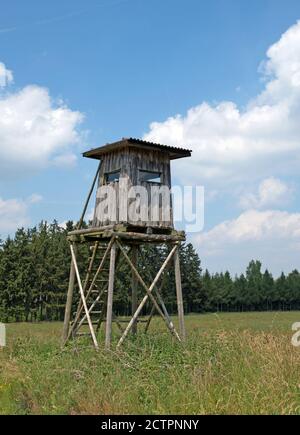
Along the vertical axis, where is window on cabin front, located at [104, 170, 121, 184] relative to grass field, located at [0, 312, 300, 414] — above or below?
above

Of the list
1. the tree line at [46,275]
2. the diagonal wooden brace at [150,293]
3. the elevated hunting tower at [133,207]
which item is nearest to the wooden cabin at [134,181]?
the elevated hunting tower at [133,207]

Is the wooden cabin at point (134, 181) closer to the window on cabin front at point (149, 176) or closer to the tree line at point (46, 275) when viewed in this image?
the window on cabin front at point (149, 176)

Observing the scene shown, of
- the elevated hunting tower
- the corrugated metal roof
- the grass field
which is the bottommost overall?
the grass field

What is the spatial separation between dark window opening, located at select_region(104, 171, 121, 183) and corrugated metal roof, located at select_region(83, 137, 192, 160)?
29.0 inches

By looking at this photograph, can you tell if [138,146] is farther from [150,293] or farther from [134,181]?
[150,293]

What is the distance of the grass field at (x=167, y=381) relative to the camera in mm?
7855

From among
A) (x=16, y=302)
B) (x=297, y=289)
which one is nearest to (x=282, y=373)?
(x=16, y=302)

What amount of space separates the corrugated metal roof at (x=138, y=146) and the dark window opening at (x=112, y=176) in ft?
2.42

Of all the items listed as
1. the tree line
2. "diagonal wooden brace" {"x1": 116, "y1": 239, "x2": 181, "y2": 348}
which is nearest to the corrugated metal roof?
"diagonal wooden brace" {"x1": 116, "y1": 239, "x2": 181, "y2": 348}

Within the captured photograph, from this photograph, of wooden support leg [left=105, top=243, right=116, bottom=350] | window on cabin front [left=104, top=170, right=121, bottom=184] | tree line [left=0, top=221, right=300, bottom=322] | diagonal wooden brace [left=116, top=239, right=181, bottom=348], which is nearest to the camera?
wooden support leg [left=105, top=243, right=116, bottom=350]

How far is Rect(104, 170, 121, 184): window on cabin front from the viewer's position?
16.5 metres

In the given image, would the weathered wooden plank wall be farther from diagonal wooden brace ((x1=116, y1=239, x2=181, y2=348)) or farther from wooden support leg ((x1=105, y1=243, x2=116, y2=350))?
wooden support leg ((x1=105, y1=243, x2=116, y2=350))

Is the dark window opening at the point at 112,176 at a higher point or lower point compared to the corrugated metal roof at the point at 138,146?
lower

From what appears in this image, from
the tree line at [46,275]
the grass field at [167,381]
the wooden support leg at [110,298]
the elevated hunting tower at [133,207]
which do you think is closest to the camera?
the grass field at [167,381]
